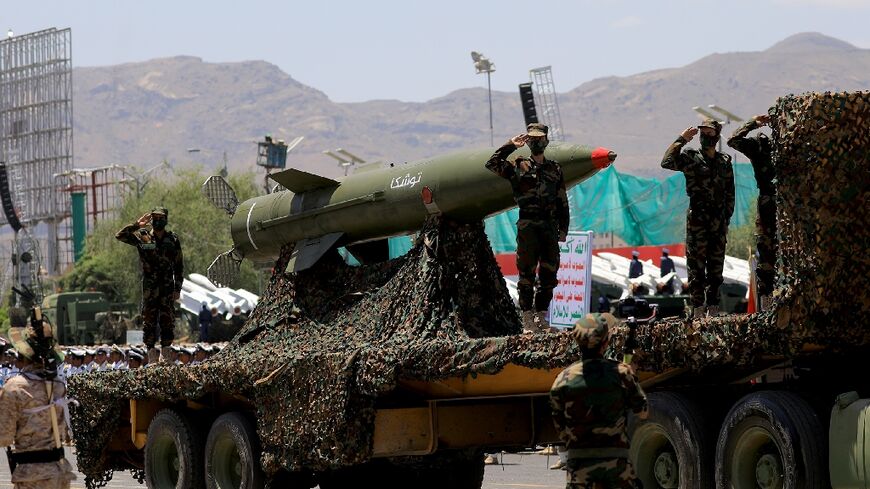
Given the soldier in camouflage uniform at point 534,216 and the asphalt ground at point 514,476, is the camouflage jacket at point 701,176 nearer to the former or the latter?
the soldier in camouflage uniform at point 534,216

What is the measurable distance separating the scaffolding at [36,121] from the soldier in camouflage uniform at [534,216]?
3175 inches

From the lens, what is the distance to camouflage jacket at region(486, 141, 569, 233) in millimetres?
10758

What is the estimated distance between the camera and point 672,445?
8719mm

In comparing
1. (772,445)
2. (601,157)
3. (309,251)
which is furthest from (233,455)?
(772,445)

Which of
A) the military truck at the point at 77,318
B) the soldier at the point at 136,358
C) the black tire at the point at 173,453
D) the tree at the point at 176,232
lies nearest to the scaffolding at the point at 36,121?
the tree at the point at 176,232

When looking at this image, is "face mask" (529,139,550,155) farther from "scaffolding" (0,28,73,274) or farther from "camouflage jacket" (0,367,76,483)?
Result: "scaffolding" (0,28,73,274)

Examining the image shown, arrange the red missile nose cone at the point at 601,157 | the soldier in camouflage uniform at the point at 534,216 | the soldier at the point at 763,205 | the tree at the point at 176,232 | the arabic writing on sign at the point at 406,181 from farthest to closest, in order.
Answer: the tree at the point at 176,232 < the arabic writing on sign at the point at 406,181 < the red missile nose cone at the point at 601,157 < the soldier in camouflage uniform at the point at 534,216 < the soldier at the point at 763,205

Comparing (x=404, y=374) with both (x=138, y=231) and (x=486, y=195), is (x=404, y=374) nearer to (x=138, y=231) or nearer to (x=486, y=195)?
(x=486, y=195)

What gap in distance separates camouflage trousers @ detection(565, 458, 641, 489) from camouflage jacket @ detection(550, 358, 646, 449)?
85 mm

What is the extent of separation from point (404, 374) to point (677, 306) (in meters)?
12.7

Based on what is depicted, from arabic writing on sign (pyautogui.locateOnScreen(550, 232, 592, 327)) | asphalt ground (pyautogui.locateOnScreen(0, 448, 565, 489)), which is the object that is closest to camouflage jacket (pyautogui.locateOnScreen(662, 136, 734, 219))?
asphalt ground (pyautogui.locateOnScreen(0, 448, 565, 489))

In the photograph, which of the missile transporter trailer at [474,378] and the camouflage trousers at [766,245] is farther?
the camouflage trousers at [766,245]

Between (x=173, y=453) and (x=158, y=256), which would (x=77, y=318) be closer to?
(x=158, y=256)

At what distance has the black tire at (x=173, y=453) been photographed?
43.4ft
